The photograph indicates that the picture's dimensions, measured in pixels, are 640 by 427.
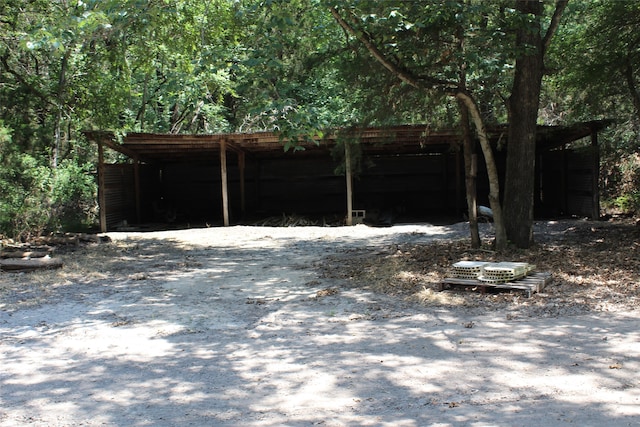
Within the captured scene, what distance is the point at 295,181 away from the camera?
21.4 metres

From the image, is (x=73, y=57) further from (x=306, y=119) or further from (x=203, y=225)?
(x=306, y=119)

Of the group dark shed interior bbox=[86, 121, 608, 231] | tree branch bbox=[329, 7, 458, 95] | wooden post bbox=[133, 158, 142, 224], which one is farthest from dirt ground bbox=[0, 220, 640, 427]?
wooden post bbox=[133, 158, 142, 224]

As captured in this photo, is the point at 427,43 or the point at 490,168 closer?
the point at 427,43

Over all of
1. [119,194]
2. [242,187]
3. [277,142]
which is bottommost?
[119,194]

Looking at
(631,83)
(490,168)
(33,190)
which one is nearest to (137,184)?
(33,190)

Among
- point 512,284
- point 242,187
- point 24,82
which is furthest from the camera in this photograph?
point 242,187

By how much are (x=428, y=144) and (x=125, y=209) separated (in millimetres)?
10183

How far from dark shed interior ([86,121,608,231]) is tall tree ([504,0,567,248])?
6.62 meters

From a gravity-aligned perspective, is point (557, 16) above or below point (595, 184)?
above

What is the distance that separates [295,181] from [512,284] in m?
14.8

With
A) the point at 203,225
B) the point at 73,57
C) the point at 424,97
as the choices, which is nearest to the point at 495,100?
the point at 424,97

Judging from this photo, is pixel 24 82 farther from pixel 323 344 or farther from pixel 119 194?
pixel 323 344

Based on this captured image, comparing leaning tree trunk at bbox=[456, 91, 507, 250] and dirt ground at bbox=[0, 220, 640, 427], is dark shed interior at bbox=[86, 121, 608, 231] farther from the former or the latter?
dirt ground at bbox=[0, 220, 640, 427]

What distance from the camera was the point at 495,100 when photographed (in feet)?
37.0
